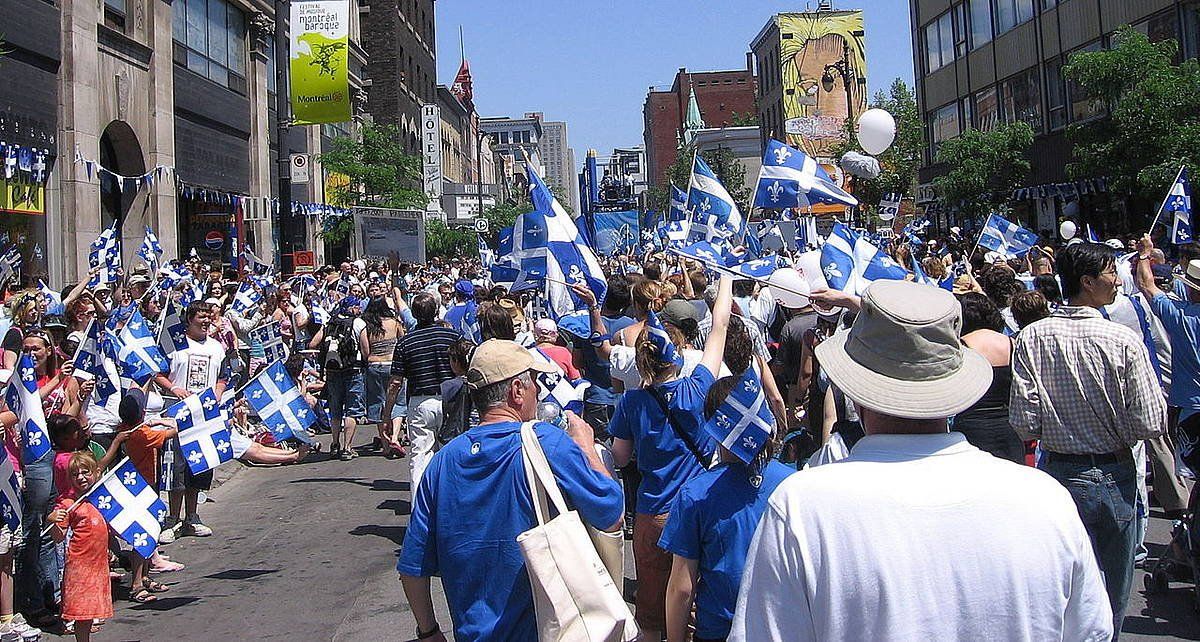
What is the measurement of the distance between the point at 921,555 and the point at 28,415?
19.1 ft

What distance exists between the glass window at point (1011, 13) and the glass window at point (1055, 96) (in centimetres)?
224

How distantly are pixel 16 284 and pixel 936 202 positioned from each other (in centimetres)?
2890

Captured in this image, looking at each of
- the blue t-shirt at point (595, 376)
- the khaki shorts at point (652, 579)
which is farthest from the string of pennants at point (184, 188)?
the khaki shorts at point (652, 579)

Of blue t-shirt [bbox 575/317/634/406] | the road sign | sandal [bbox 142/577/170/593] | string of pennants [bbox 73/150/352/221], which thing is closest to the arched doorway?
string of pennants [bbox 73/150/352/221]

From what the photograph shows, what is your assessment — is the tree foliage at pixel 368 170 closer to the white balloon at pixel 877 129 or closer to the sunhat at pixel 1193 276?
the white balloon at pixel 877 129

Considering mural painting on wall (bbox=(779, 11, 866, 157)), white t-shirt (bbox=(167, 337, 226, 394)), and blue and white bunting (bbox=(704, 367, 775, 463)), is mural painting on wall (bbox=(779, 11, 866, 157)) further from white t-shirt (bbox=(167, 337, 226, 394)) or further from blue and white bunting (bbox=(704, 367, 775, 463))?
blue and white bunting (bbox=(704, 367, 775, 463))

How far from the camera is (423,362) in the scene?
30.8 ft

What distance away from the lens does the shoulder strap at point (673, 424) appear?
16.7 ft

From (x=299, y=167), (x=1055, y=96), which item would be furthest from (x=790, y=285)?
(x=1055, y=96)

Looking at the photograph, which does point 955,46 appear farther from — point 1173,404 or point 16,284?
point 1173,404

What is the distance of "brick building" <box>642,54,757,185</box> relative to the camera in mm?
135000

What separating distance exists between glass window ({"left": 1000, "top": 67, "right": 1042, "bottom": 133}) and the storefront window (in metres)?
22.9

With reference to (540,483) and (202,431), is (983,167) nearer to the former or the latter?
(202,431)

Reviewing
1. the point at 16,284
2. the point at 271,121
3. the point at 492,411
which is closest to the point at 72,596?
the point at 492,411
